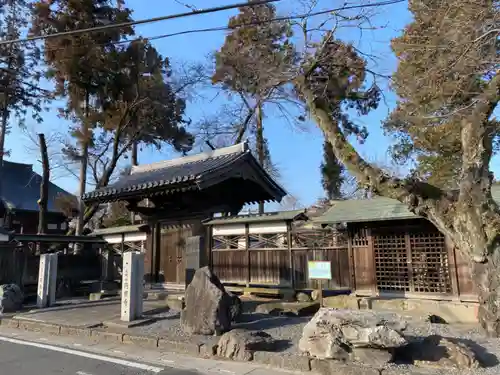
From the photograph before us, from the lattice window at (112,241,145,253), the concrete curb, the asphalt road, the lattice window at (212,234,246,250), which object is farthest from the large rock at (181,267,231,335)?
the lattice window at (112,241,145,253)

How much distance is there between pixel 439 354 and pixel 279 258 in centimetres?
755

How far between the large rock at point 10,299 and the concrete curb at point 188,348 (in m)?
1.42

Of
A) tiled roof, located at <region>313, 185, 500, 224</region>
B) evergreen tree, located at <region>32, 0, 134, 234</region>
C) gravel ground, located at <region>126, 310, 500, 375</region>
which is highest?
evergreen tree, located at <region>32, 0, 134, 234</region>

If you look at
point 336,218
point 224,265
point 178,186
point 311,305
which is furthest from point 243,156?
point 311,305

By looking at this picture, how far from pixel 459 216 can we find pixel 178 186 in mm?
10423

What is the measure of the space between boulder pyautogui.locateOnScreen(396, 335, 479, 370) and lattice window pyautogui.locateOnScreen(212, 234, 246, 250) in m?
8.55

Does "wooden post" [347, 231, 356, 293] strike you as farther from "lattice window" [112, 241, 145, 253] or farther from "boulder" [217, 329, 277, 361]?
"lattice window" [112, 241, 145, 253]

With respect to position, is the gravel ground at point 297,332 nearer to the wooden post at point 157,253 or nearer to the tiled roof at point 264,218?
the tiled roof at point 264,218

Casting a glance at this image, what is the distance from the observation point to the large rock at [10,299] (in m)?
12.4

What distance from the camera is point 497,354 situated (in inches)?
256

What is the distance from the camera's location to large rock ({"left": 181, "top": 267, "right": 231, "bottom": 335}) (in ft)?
27.2

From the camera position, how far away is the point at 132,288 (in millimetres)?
10156

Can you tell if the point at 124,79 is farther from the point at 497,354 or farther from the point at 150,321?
the point at 497,354

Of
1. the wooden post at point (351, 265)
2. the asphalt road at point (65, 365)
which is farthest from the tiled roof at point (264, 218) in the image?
the asphalt road at point (65, 365)
